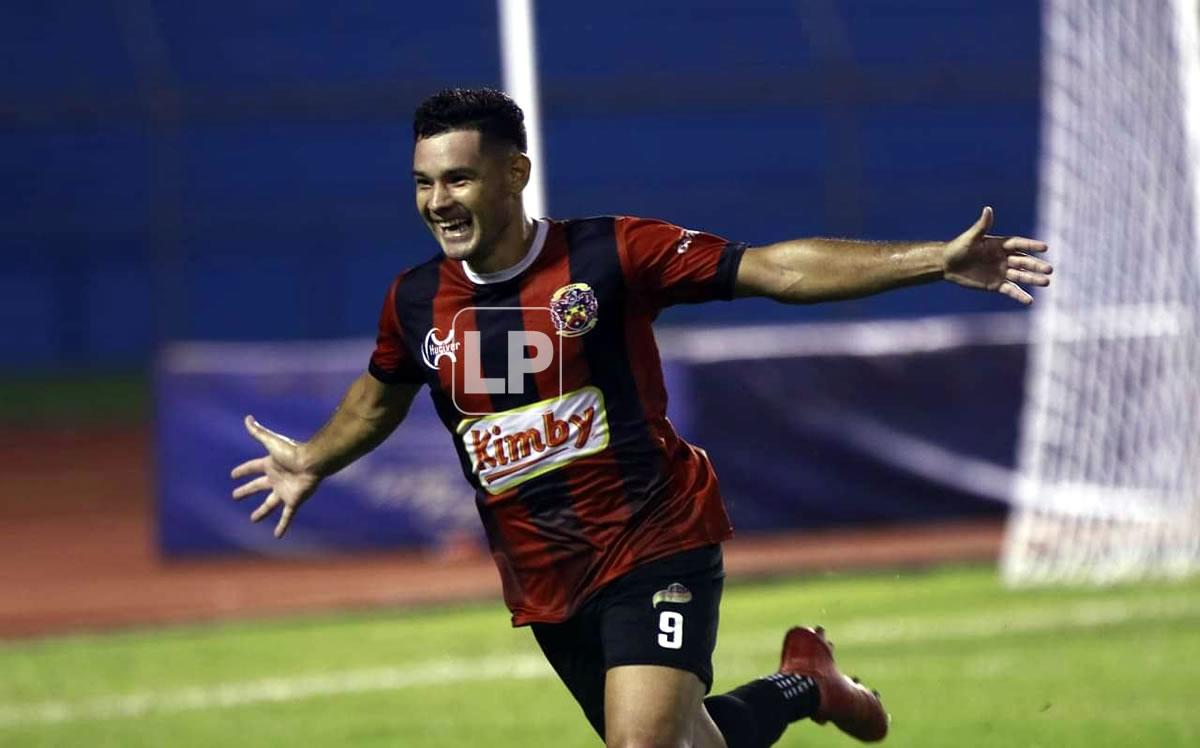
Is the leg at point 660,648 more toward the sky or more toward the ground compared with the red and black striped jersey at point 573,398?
more toward the ground

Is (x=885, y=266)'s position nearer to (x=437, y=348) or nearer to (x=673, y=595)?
(x=673, y=595)

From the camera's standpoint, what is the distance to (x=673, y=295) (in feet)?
18.1

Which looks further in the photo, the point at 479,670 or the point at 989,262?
the point at 479,670

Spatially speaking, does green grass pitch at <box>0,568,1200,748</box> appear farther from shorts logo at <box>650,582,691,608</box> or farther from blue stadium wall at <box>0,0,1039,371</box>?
blue stadium wall at <box>0,0,1039,371</box>

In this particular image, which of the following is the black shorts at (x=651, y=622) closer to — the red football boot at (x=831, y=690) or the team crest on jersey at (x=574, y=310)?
the team crest on jersey at (x=574, y=310)

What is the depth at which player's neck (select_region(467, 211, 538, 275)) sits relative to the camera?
557 cm

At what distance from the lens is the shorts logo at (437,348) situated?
5625 millimetres

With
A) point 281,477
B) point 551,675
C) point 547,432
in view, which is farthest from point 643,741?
point 551,675

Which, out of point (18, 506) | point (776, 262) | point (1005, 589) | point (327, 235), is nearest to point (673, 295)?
point (776, 262)

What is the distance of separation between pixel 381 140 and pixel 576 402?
2381 centimetres

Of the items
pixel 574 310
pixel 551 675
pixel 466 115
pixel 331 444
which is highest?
pixel 466 115

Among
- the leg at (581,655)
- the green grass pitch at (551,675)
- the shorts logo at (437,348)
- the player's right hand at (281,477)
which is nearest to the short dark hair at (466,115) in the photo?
the shorts logo at (437,348)

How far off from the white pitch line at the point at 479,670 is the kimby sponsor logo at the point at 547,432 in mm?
4306

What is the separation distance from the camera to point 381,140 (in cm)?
2897
